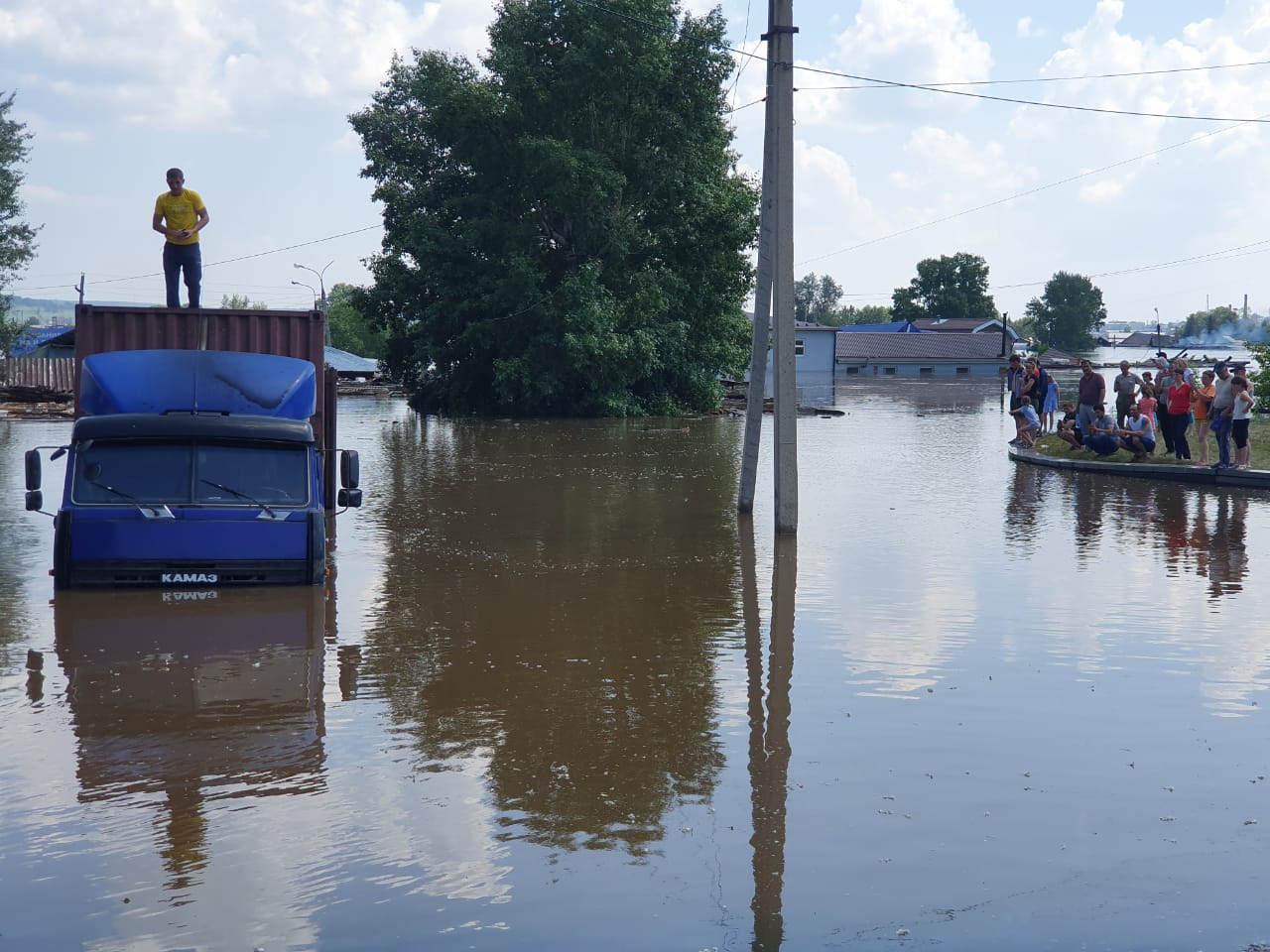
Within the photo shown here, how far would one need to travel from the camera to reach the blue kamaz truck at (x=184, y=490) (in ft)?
36.1

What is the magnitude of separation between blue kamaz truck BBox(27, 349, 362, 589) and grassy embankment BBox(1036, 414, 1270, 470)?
17.1 meters

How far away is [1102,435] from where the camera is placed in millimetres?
25203

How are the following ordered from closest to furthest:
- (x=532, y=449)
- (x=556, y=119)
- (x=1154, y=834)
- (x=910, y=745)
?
(x=1154, y=834) < (x=910, y=745) < (x=532, y=449) < (x=556, y=119)

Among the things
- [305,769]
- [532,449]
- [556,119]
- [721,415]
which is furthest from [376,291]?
[305,769]

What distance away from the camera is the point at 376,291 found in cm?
4941

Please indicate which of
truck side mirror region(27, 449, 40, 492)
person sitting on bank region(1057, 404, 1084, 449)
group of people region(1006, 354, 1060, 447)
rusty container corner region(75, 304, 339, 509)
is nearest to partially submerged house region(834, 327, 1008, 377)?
group of people region(1006, 354, 1060, 447)

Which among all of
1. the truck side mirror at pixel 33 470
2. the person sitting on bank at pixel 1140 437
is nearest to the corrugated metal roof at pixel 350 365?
the person sitting on bank at pixel 1140 437

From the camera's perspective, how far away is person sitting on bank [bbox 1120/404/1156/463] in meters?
24.6

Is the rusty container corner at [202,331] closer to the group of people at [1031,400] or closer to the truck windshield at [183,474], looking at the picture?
the truck windshield at [183,474]

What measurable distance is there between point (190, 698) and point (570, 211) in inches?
1427

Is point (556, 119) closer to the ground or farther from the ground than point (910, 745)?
farther from the ground

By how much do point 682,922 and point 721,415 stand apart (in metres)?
45.1

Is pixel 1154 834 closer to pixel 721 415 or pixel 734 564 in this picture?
pixel 734 564

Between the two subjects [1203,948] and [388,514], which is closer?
[1203,948]
